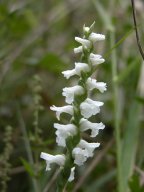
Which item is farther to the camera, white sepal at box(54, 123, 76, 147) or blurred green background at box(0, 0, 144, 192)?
blurred green background at box(0, 0, 144, 192)

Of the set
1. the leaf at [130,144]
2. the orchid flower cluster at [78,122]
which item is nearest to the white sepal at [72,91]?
the orchid flower cluster at [78,122]

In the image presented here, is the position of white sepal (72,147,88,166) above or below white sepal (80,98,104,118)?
below

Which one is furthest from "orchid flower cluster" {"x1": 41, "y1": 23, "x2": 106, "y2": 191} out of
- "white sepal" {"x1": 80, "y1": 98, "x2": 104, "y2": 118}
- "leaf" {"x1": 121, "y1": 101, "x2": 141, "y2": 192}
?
"leaf" {"x1": 121, "y1": 101, "x2": 141, "y2": 192}

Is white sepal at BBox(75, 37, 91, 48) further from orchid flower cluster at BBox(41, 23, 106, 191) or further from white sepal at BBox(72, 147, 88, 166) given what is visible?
white sepal at BBox(72, 147, 88, 166)

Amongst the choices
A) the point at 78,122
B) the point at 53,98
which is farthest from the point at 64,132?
the point at 53,98

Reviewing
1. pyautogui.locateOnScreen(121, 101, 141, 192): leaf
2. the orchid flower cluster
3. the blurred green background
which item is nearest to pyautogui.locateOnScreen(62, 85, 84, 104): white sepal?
the orchid flower cluster

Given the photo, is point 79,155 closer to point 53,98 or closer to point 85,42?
point 85,42

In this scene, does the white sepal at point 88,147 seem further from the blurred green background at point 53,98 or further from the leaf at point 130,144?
the leaf at point 130,144

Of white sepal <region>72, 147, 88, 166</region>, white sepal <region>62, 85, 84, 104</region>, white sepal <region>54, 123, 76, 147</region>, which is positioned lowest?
white sepal <region>72, 147, 88, 166</region>

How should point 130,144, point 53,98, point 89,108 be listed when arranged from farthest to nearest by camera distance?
point 53,98
point 130,144
point 89,108
